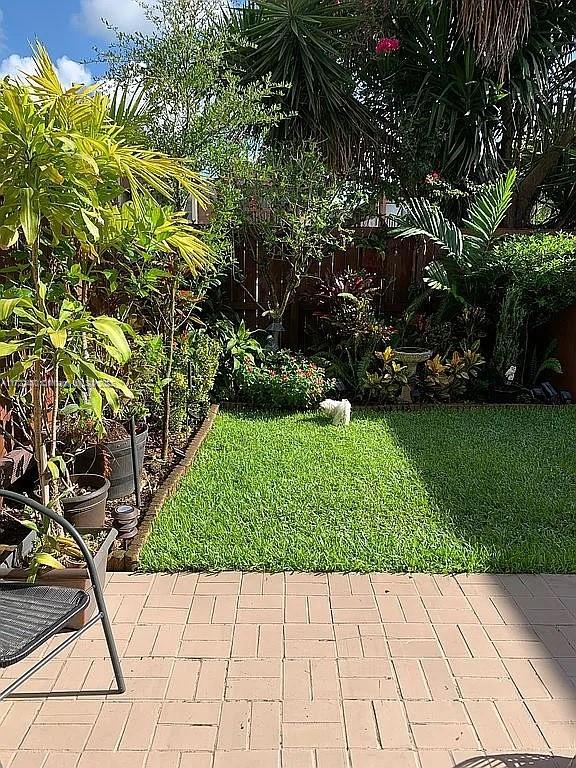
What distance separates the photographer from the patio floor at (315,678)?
1958mm

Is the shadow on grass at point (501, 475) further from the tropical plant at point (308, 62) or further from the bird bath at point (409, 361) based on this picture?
the tropical plant at point (308, 62)

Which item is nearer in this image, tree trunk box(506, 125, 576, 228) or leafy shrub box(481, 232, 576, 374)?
leafy shrub box(481, 232, 576, 374)

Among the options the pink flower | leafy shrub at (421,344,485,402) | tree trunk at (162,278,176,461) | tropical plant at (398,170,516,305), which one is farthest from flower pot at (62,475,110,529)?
the pink flower

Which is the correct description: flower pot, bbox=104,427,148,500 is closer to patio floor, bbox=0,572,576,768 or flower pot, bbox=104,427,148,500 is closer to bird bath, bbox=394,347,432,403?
patio floor, bbox=0,572,576,768

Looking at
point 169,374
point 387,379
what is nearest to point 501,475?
point 387,379

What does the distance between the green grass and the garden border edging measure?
5 cm

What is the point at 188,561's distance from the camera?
3.11 m

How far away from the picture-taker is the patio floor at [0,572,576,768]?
1958 millimetres

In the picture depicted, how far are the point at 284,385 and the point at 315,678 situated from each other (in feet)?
12.8

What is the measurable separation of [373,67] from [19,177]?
7185 millimetres

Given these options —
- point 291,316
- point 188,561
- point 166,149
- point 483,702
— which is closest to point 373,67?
point 291,316

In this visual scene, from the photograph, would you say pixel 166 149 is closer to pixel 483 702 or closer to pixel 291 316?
pixel 291 316

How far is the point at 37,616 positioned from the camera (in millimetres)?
1943

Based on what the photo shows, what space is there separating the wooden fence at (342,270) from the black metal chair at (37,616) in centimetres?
546
